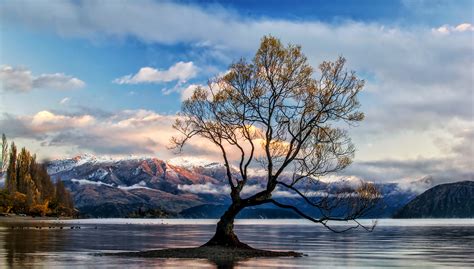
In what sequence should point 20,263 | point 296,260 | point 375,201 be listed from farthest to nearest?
point 375,201 → point 296,260 → point 20,263

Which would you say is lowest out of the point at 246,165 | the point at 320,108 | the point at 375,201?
the point at 375,201

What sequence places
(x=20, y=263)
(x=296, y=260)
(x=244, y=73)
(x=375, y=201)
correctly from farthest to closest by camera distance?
(x=244, y=73) < (x=375, y=201) < (x=296, y=260) < (x=20, y=263)

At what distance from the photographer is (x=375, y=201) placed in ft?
192

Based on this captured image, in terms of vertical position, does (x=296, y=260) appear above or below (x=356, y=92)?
below

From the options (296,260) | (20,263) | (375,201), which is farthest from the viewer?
(375,201)

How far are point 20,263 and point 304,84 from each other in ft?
98.7

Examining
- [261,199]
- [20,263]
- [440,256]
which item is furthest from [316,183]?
[20,263]

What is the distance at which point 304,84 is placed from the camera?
2421 inches

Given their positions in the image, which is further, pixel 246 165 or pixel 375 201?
pixel 246 165

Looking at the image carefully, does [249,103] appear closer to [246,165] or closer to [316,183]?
[246,165]

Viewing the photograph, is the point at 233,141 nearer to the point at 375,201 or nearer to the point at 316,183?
the point at 316,183

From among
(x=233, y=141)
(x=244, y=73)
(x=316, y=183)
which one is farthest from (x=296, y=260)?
(x=244, y=73)

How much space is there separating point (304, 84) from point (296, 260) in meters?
16.9

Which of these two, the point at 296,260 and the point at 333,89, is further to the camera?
the point at 333,89
